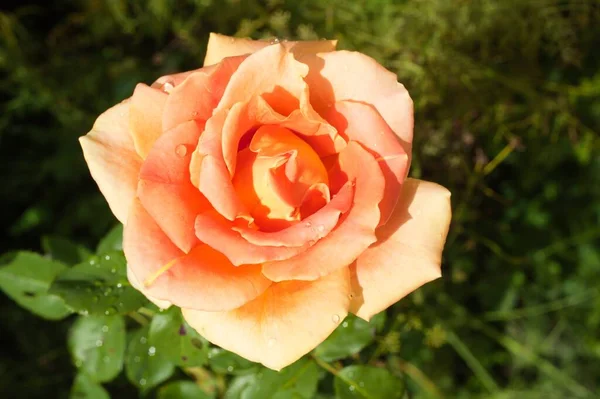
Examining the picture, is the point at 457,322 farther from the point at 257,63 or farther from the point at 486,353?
the point at 257,63

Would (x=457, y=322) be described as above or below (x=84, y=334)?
below

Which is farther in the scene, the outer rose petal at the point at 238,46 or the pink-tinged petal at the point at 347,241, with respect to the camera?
the outer rose petal at the point at 238,46

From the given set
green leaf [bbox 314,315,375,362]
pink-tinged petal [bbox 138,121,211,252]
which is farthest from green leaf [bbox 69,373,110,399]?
pink-tinged petal [bbox 138,121,211,252]

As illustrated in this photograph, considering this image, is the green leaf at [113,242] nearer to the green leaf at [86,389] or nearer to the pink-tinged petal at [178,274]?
the green leaf at [86,389]

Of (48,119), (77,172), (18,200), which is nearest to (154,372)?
(77,172)

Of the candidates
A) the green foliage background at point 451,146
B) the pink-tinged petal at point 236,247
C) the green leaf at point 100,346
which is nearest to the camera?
the pink-tinged petal at point 236,247

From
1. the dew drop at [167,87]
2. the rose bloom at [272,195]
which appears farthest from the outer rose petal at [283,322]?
the dew drop at [167,87]
